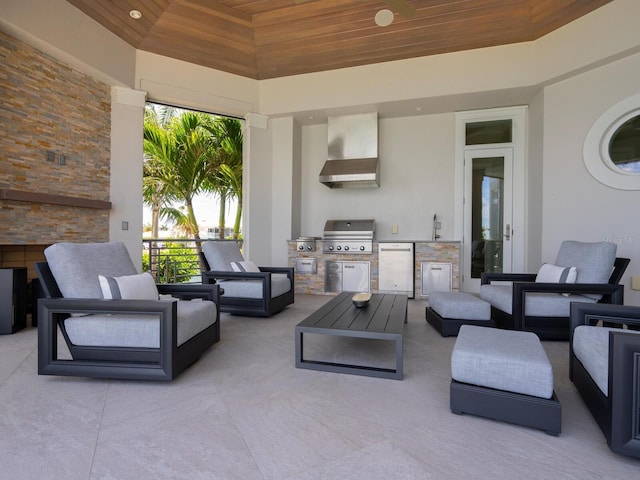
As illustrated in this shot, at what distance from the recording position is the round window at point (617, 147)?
4.16 m

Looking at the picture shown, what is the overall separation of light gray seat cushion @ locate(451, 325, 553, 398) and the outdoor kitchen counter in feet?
11.5

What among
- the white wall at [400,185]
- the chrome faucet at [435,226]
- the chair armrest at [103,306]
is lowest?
the chair armrest at [103,306]

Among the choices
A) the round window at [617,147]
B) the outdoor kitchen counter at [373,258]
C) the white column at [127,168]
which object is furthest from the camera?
the outdoor kitchen counter at [373,258]

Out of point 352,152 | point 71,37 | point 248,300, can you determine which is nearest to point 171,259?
point 248,300

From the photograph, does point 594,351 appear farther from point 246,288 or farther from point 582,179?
point 582,179

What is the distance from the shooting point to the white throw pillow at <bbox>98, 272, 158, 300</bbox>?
Result: 2.32m

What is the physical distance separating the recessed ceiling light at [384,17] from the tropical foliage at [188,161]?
357 centimetres

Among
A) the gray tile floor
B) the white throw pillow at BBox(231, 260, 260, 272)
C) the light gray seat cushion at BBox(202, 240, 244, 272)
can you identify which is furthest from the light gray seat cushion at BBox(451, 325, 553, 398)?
the light gray seat cushion at BBox(202, 240, 244, 272)

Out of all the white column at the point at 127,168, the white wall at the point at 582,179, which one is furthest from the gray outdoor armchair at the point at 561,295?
the white column at the point at 127,168

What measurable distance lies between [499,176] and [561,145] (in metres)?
1.04

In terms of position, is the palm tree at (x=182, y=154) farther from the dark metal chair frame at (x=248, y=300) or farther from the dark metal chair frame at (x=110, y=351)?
the dark metal chair frame at (x=110, y=351)

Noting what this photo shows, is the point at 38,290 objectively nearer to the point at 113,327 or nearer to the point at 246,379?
the point at 113,327

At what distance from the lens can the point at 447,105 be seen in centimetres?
552

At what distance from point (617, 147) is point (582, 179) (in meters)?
0.50
